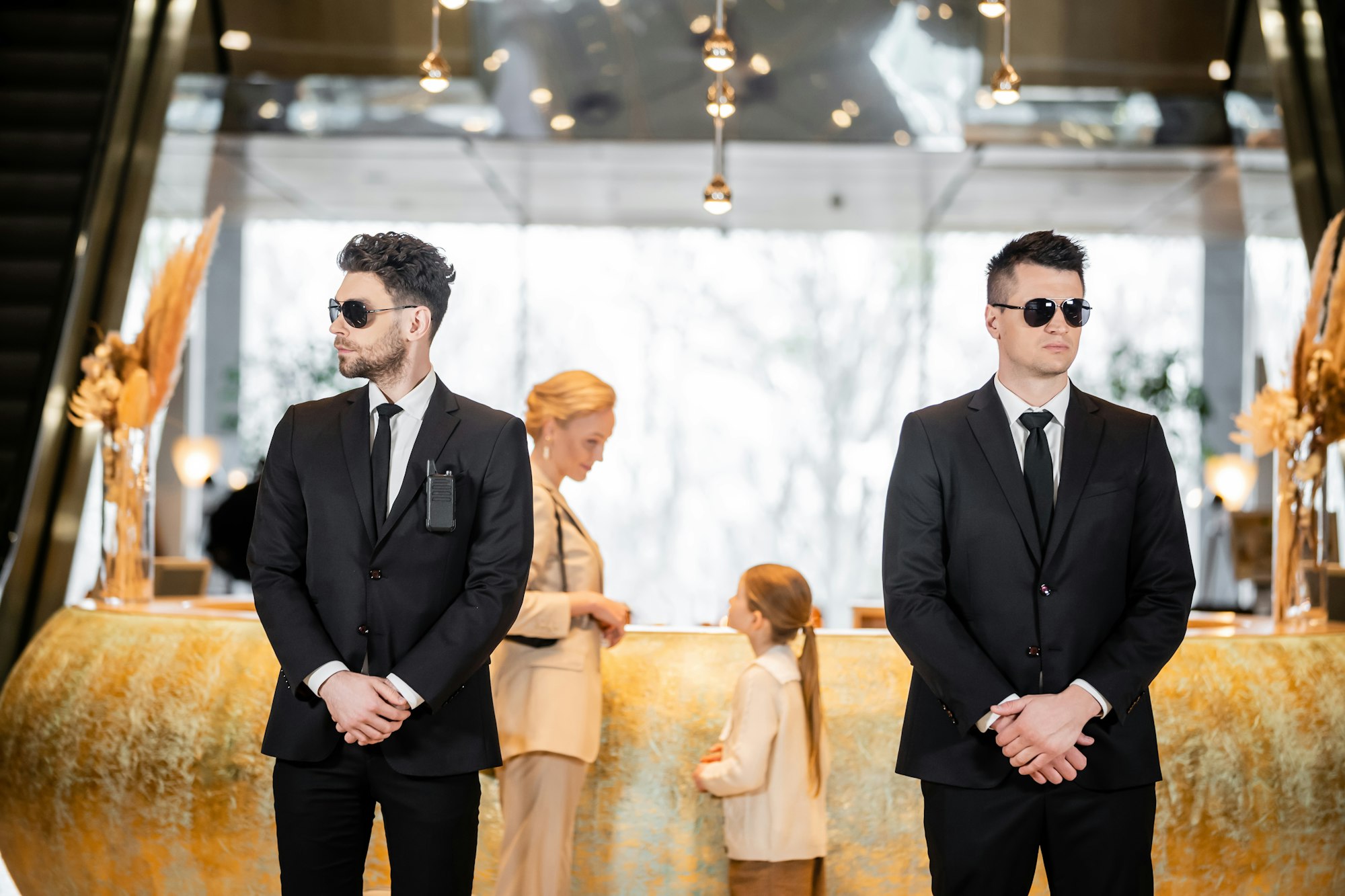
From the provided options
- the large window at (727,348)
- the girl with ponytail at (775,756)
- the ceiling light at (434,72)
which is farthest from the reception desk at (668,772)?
the large window at (727,348)

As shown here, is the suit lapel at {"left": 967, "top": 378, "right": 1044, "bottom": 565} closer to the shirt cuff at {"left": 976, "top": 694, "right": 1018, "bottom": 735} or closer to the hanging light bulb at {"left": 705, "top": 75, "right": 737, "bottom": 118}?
the shirt cuff at {"left": 976, "top": 694, "right": 1018, "bottom": 735}

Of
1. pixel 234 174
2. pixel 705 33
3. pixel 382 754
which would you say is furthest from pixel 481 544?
pixel 234 174

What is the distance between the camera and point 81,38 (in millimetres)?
6199

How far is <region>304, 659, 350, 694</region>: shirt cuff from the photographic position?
1.96 meters

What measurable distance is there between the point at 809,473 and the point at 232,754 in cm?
792

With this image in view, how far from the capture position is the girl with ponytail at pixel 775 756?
276cm

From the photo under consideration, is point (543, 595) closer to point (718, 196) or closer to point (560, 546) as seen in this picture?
point (560, 546)

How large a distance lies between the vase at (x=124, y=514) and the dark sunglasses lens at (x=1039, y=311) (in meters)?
2.66

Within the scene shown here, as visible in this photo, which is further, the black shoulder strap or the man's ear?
the black shoulder strap

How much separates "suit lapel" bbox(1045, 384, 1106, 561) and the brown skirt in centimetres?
115

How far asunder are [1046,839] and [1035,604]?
1.19 feet

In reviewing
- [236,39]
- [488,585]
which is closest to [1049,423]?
[488,585]

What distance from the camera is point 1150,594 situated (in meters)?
2.02

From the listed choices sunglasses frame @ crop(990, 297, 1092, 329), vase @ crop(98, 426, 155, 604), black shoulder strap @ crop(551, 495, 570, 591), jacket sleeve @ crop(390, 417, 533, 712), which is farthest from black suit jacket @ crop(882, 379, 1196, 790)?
vase @ crop(98, 426, 155, 604)
